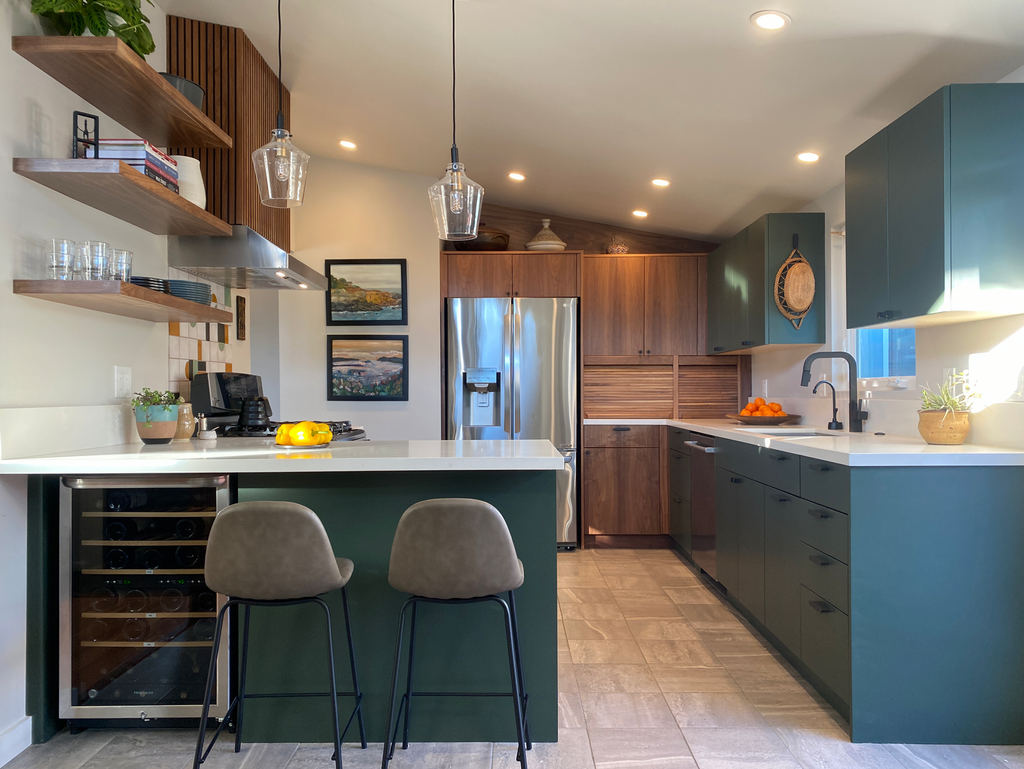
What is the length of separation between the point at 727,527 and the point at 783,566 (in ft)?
2.62

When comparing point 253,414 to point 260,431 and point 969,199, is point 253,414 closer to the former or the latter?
point 260,431

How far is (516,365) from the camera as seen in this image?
4.99 m

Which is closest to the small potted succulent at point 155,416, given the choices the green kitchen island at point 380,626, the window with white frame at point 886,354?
the green kitchen island at point 380,626

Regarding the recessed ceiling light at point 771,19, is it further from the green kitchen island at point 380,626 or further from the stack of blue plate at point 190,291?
the stack of blue plate at point 190,291

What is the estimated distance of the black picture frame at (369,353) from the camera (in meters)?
5.12

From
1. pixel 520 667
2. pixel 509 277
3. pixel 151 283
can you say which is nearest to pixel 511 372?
pixel 509 277

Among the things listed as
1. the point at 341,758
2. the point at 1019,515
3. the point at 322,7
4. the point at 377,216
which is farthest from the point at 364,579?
the point at 377,216

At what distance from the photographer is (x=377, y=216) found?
5184mm

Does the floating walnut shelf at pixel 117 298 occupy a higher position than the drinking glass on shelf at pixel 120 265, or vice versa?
the drinking glass on shelf at pixel 120 265

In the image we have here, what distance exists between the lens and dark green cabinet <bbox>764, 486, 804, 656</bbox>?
268 cm

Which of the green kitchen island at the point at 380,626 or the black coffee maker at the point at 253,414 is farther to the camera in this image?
the black coffee maker at the point at 253,414

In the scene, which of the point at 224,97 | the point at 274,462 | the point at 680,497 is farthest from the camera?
the point at 680,497

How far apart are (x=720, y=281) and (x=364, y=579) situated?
3.56 metres

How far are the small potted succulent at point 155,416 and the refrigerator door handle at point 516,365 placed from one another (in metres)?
2.61
